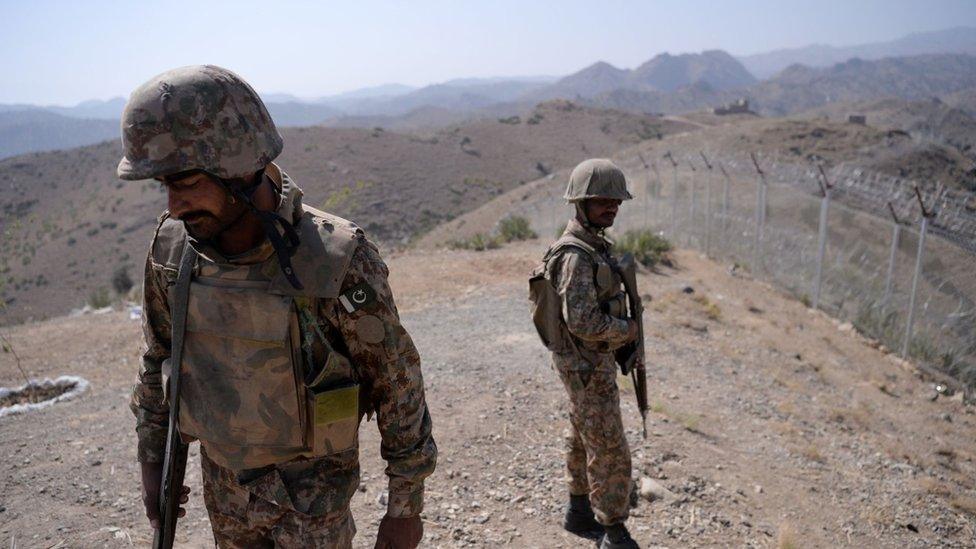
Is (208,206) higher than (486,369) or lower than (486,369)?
higher

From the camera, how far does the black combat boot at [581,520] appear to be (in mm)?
3217

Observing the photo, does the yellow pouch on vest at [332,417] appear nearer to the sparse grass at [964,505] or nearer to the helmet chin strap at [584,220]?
the helmet chin strap at [584,220]

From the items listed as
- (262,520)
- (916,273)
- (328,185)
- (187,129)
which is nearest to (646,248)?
(916,273)

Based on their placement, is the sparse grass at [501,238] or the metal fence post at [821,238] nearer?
the metal fence post at [821,238]

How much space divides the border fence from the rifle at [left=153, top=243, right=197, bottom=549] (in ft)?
24.1

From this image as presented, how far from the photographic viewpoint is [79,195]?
37562 millimetres

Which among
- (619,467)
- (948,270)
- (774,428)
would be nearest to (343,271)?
(619,467)

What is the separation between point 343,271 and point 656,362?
549 centimetres

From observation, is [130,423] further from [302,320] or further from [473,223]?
[473,223]

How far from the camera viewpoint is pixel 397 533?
157 cm

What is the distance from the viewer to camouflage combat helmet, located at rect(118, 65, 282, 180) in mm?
1420

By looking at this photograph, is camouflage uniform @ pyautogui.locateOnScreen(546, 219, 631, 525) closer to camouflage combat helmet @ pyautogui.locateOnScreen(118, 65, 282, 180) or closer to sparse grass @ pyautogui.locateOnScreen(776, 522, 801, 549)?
sparse grass @ pyautogui.locateOnScreen(776, 522, 801, 549)

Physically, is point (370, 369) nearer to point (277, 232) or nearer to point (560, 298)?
point (277, 232)

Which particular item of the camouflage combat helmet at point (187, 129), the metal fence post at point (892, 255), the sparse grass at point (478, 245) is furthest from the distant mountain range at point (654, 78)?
the camouflage combat helmet at point (187, 129)
